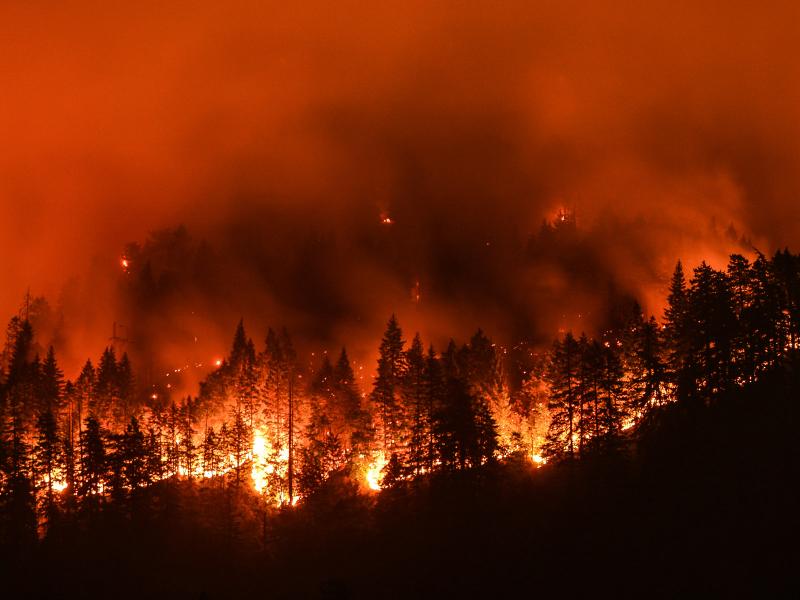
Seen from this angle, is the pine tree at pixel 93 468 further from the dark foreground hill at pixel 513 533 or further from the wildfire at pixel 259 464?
the wildfire at pixel 259 464

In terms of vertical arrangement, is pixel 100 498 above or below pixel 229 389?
below

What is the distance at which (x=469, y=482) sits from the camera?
7200 cm

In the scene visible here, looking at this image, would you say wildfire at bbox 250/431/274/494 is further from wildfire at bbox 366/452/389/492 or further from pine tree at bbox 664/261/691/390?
pine tree at bbox 664/261/691/390

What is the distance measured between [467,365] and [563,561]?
38112mm

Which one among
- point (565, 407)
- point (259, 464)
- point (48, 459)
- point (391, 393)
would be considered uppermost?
point (391, 393)

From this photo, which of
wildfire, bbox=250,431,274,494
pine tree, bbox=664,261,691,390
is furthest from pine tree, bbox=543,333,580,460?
wildfire, bbox=250,431,274,494

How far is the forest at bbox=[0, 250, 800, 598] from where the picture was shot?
2357 inches

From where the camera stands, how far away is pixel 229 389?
10531 centimetres

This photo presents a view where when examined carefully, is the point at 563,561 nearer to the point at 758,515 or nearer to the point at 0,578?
the point at 758,515

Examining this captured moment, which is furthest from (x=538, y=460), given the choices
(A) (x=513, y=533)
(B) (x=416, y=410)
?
(A) (x=513, y=533)

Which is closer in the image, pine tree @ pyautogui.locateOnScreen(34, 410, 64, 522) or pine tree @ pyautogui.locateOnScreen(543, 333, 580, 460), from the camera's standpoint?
pine tree @ pyautogui.locateOnScreen(543, 333, 580, 460)

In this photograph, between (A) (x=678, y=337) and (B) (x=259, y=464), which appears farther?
(B) (x=259, y=464)

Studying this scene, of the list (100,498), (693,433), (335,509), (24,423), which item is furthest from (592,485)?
(24,423)

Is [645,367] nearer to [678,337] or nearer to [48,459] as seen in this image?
[678,337]
